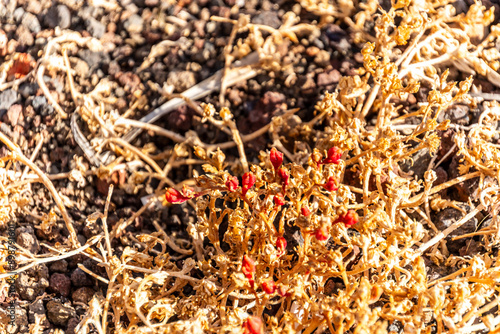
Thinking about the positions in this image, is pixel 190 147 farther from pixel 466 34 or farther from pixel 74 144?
pixel 466 34

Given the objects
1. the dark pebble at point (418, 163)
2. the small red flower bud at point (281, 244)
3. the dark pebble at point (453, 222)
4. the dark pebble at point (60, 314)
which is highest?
the small red flower bud at point (281, 244)

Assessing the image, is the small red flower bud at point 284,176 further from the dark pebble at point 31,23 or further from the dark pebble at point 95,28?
the dark pebble at point 31,23

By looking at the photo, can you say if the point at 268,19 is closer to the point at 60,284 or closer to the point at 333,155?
the point at 333,155

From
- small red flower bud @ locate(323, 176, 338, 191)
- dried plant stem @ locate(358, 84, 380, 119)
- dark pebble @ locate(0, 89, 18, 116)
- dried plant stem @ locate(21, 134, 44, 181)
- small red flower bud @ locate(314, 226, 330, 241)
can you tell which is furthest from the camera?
dark pebble @ locate(0, 89, 18, 116)

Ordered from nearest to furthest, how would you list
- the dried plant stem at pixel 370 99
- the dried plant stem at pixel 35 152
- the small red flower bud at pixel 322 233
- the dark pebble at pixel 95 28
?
the small red flower bud at pixel 322 233 < the dried plant stem at pixel 370 99 < the dried plant stem at pixel 35 152 < the dark pebble at pixel 95 28

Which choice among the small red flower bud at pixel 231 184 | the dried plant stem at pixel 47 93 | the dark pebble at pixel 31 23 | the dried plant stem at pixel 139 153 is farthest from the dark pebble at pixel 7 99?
the small red flower bud at pixel 231 184

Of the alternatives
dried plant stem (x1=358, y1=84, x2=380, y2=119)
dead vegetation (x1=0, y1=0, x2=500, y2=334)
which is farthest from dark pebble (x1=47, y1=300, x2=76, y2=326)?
dried plant stem (x1=358, y1=84, x2=380, y2=119)

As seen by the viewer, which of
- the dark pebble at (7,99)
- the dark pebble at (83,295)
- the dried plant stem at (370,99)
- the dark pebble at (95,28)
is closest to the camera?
the dried plant stem at (370,99)

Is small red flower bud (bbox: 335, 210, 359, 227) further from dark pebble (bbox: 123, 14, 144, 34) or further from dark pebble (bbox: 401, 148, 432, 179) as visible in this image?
dark pebble (bbox: 123, 14, 144, 34)

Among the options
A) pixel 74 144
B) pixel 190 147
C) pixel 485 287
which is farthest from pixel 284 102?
pixel 485 287
